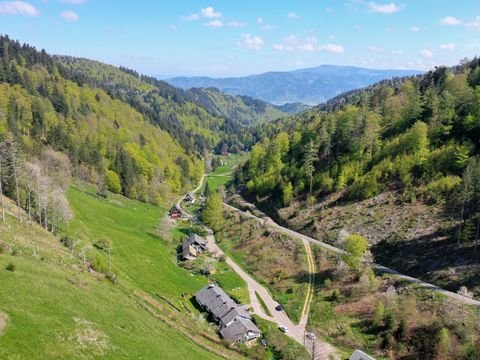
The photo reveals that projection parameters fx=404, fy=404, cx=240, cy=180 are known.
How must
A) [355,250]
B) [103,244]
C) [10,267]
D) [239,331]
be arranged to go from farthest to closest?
[103,244] < [355,250] < [239,331] < [10,267]

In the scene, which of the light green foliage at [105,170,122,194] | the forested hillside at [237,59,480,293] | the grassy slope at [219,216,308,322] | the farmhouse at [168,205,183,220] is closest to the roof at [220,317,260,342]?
the grassy slope at [219,216,308,322]

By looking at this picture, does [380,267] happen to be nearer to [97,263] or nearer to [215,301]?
[215,301]

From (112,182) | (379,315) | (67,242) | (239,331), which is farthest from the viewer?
(112,182)

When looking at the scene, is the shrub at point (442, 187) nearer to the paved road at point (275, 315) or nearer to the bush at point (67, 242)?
the paved road at point (275, 315)

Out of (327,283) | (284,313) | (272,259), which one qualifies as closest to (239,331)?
(284,313)

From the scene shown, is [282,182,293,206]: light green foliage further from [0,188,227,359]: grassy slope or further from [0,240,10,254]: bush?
[0,240,10,254]: bush

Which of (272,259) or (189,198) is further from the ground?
(272,259)
